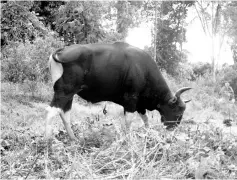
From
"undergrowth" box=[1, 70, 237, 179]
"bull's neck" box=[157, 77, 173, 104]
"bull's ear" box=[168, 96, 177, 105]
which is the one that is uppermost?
"bull's neck" box=[157, 77, 173, 104]

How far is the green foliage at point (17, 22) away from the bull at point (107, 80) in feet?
26.3

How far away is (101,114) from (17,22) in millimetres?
6277

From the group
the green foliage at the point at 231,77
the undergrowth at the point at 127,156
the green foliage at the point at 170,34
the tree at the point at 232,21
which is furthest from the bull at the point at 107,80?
the tree at the point at 232,21


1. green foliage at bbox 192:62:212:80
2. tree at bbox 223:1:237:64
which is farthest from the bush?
green foliage at bbox 192:62:212:80

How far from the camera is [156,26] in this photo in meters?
18.4

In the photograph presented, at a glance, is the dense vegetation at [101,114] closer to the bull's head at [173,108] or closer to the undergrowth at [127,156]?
the undergrowth at [127,156]

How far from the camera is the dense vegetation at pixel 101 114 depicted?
3832 millimetres

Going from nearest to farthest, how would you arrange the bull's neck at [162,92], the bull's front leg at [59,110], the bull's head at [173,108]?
the bull's front leg at [59,110] < the bull's neck at [162,92] < the bull's head at [173,108]

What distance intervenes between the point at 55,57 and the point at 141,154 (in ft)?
7.55

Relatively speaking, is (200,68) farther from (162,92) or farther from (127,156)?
(127,156)

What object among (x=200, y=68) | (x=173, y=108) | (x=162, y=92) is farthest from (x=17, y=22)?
(x=200, y=68)

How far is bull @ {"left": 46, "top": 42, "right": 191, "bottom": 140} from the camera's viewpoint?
535 centimetres

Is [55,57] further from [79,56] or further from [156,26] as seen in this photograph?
[156,26]

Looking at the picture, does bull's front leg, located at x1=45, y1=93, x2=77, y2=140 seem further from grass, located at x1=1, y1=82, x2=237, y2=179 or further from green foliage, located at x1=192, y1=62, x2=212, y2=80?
green foliage, located at x1=192, y1=62, x2=212, y2=80
